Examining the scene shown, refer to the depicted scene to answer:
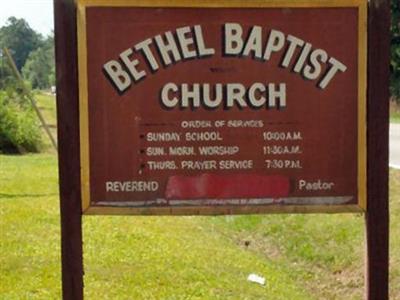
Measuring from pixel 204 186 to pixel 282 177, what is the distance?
1.27ft

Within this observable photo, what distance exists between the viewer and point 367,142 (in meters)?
4.04

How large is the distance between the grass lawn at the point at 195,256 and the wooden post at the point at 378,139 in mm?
2872

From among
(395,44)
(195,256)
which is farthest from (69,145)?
(195,256)

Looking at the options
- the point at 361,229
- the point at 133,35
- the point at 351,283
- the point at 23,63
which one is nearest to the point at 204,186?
the point at 133,35

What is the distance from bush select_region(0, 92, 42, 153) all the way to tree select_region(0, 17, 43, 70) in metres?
67.4

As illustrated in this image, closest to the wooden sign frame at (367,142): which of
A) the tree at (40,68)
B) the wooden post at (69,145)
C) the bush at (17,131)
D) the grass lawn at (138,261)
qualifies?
the wooden post at (69,145)

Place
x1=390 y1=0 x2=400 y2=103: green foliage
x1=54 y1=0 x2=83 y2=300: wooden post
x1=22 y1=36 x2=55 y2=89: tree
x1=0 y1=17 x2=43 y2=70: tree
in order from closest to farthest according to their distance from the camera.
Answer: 1. x1=54 y1=0 x2=83 y2=300: wooden post
2. x1=390 y1=0 x2=400 y2=103: green foliage
3. x1=22 y1=36 x2=55 y2=89: tree
4. x1=0 y1=17 x2=43 y2=70: tree

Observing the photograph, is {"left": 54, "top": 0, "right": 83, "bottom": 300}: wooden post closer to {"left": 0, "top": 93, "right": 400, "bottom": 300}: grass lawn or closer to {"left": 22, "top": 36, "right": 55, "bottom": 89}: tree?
{"left": 0, "top": 93, "right": 400, "bottom": 300}: grass lawn

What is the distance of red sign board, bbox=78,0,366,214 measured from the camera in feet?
12.9

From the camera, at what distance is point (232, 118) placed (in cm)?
398

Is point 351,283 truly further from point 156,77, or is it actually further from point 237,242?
point 156,77

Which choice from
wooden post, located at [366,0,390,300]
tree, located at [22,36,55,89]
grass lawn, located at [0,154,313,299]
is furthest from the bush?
tree, located at [22,36,55,89]

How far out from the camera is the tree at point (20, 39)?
101m

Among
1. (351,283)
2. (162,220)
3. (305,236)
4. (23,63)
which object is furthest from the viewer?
(23,63)
